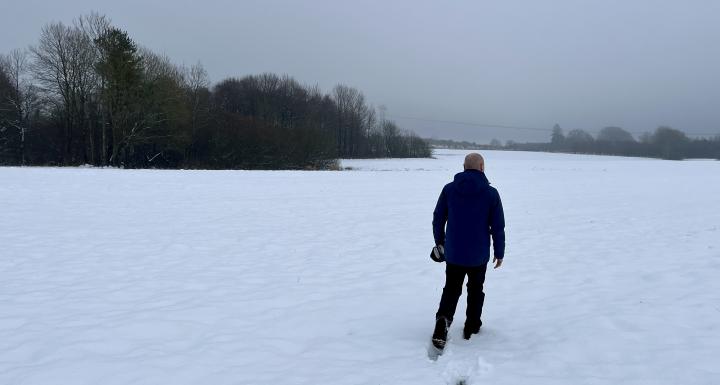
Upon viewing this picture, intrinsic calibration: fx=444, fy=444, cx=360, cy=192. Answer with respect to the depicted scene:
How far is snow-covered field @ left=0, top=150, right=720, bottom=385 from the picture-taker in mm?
4008

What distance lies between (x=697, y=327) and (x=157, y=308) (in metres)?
6.18

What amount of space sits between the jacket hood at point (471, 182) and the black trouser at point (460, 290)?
794 millimetres

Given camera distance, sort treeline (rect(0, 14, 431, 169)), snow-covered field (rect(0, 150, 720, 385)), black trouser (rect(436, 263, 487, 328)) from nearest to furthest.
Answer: snow-covered field (rect(0, 150, 720, 385)), black trouser (rect(436, 263, 487, 328)), treeline (rect(0, 14, 431, 169))

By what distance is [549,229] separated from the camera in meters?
11.5

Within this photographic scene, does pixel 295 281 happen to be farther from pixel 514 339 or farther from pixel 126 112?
pixel 126 112

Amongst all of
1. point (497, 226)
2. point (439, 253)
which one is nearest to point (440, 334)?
point (439, 253)

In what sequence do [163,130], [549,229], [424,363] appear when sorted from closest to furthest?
[424,363]
[549,229]
[163,130]

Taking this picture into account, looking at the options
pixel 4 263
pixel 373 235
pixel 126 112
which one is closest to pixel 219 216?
pixel 373 235

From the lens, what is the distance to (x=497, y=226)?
4480mm

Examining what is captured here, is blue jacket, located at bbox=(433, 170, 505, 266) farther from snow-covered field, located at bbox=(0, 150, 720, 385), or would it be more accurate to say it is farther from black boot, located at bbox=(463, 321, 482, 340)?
snow-covered field, located at bbox=(0, 150, 720, 385)

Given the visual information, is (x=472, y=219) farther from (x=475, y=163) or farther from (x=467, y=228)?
(x=475, y=163)

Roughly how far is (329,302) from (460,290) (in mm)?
1936

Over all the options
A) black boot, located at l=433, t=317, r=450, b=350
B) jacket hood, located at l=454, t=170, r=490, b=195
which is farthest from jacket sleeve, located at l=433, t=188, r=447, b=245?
black boot, located at l=433, t=317, r=450, b=350

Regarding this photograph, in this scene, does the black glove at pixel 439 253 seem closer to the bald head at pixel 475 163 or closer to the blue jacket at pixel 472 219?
the blue jacket at pixel 472 219
